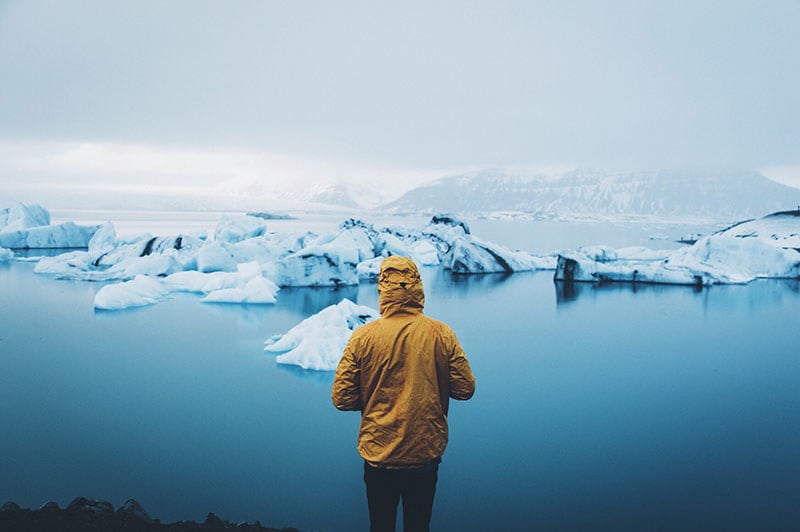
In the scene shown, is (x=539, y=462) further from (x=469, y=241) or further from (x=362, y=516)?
(x=469, y=241)

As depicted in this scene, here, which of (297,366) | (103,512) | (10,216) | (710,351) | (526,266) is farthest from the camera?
(10,216)

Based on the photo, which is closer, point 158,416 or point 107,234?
point 158,416

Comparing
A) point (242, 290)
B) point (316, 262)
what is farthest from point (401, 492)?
point (316, 262)

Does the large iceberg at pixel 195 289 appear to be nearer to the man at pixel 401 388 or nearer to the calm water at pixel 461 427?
the calm water at pixel 461 427

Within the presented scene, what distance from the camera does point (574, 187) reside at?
177 m

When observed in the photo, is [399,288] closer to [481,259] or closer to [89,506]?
[89,506]

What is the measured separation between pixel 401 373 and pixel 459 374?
0.61 feet

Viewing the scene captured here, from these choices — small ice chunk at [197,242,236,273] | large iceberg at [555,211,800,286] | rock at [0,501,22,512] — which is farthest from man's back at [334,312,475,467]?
large iceberg at [555,211,800,286]

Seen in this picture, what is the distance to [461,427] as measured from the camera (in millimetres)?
4141

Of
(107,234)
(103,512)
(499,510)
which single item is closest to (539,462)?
(499,510)

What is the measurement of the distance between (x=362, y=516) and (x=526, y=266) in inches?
550

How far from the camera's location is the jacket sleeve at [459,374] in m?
1.77

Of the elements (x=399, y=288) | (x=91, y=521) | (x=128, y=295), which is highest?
(x=399, y=288)

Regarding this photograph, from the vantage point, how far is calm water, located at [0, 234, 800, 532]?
302 centimetres
